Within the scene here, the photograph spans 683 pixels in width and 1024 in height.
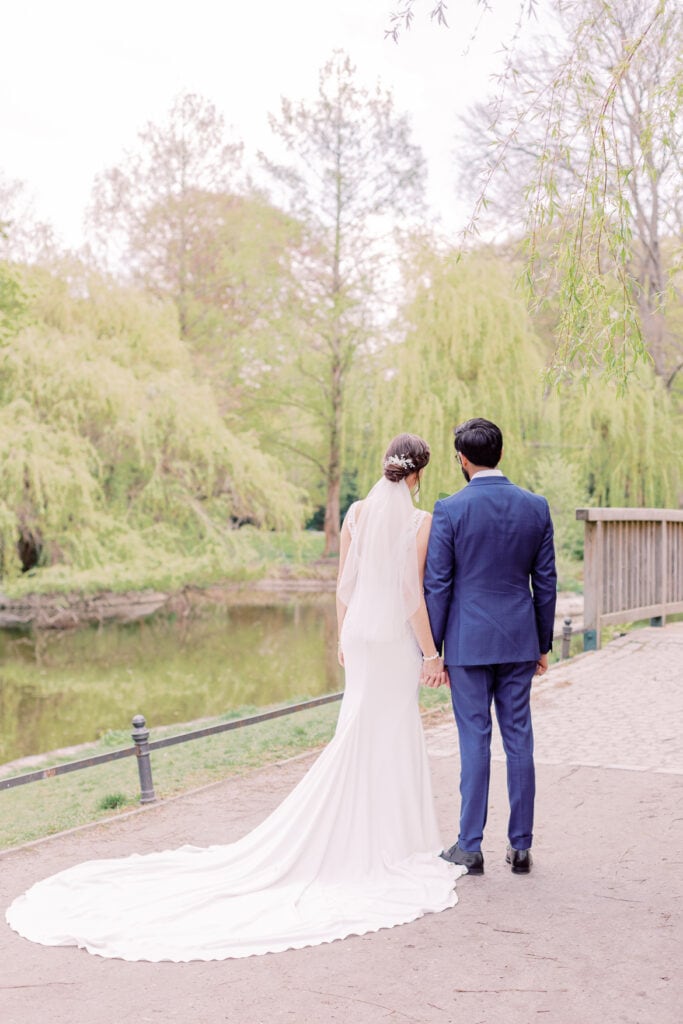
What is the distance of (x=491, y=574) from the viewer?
473 centimetres

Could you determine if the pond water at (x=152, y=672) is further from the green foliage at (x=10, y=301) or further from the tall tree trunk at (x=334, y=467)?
the tall tree trunk at (x=334, y=467)

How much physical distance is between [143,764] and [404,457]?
3.02 meters

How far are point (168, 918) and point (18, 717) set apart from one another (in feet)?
41.2

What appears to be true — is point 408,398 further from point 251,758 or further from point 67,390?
point 251,758

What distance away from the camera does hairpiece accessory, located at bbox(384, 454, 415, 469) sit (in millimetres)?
4984

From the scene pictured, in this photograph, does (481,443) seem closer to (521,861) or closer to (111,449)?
(521,861)

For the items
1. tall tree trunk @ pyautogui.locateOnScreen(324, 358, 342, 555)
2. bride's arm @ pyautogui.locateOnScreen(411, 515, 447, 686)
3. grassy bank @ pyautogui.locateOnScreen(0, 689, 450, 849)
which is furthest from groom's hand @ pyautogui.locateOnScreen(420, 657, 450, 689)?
tall tree trunk @ pyautogui.locateOnScreen(324, 358, 342, 555)

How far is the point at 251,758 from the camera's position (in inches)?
320

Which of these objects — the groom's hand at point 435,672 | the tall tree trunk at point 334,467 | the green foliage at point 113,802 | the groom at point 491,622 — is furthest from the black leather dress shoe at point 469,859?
the tall tree trunk at point 334,467

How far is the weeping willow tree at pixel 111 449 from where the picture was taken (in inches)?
747

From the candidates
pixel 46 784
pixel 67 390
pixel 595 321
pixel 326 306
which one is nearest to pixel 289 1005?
pixel 595 321

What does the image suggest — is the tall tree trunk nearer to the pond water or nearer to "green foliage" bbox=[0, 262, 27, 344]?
the pond water

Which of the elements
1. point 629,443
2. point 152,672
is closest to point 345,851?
point 152,672

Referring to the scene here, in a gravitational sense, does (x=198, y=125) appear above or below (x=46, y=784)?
above
